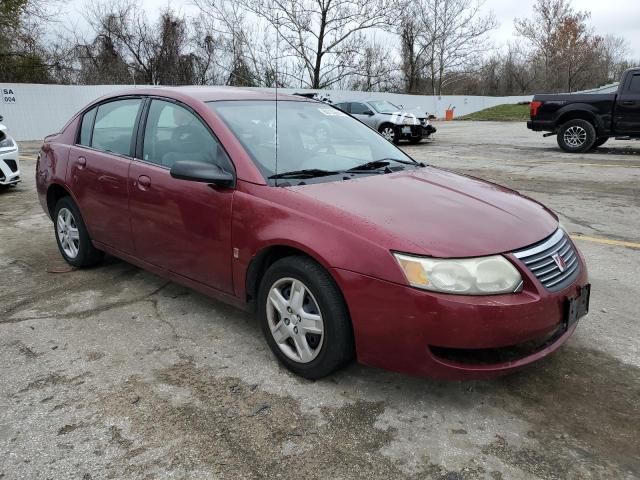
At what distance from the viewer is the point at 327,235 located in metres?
2.60

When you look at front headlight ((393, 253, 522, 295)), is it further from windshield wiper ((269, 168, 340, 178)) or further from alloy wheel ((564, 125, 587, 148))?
alloy wheel ((564, 125, 587, 148))

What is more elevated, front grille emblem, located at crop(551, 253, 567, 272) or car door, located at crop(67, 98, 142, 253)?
car door, located at crop(67, 98, 142, 253)

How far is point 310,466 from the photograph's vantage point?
221cm

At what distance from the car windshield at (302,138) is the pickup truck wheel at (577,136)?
428 inches

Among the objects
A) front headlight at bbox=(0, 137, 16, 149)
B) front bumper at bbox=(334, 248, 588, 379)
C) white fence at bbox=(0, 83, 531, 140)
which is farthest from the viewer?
white fence at bbox=(0, 83, 531, 140)

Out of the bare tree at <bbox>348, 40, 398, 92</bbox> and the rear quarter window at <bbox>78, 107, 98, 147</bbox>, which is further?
the bare tree at <bbox>348, 40, 398, 92</bbox>

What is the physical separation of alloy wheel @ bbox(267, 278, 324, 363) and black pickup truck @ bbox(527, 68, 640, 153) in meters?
12.2

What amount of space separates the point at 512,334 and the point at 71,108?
859 inches

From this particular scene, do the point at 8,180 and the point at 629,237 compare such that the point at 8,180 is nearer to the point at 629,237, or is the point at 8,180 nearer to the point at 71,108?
the point at 629,237

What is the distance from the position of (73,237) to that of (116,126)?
114 cm

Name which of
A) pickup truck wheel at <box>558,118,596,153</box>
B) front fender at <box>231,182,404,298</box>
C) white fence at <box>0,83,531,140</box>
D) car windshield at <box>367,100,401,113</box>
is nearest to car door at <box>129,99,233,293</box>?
front fender at <box>231,182,404,298</box>

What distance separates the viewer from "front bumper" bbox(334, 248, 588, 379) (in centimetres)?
234

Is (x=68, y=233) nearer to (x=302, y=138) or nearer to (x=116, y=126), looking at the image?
(x=116, y=126)

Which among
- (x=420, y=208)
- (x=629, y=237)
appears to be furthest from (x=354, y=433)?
(x=629, y=237)
